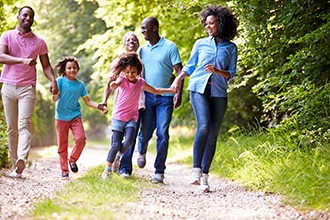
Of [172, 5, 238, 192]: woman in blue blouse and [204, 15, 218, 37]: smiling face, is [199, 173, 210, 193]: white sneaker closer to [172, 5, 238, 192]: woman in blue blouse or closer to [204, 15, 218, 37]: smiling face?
[172, 5, 238, 192]: woman in blue blouse

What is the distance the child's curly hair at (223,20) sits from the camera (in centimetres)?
718

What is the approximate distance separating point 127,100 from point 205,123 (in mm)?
1089

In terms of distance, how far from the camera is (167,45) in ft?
26.6

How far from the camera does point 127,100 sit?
7.57 m

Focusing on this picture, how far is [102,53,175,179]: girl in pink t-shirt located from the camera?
7.51m

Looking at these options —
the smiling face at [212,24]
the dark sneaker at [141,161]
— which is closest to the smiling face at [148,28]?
the smiling face at [212,24]

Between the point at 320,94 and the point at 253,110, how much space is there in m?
6.47

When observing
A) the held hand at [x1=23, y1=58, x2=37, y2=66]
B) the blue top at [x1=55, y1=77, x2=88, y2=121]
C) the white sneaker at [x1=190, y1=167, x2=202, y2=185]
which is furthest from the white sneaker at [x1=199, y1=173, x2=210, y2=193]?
the held hand at [x1=23, y1=58, x2=37, y2=66]

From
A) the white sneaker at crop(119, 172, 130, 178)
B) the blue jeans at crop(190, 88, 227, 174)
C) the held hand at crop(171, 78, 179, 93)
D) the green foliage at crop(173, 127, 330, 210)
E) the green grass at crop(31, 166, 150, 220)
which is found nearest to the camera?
the green grass at crop(31, 166, 150, 220)

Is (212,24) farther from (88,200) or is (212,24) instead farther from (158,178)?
(88,200)

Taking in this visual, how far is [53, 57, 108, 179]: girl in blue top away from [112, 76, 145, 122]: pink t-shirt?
948 millimetres

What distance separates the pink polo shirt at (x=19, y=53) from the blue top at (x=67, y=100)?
0.46 metres

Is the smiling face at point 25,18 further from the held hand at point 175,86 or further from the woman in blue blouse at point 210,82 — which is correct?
the woman in blue blouse at point 210,82

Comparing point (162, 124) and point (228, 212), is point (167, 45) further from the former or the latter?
point (228, 212)
